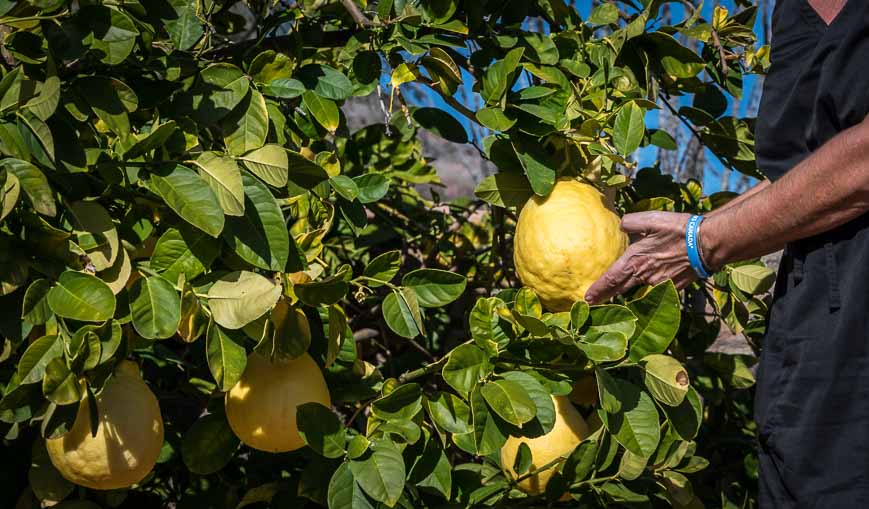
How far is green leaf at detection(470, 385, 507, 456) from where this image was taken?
0.96 metres

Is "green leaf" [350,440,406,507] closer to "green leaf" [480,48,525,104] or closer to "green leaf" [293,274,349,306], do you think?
"green leaf" [293,274,349,306]

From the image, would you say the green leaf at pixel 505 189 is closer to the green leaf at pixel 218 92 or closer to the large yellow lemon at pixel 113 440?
the green leaf at pixel 218 92

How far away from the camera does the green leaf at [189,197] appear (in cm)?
85

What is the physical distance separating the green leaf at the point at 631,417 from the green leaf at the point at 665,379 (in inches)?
0.9

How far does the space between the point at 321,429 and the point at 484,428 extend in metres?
0.20

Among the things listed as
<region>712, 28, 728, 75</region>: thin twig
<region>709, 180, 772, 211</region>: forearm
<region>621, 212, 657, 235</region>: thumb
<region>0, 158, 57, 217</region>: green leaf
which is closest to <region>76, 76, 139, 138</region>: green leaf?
<region>0, 158, 57, 217</region>: green leaf

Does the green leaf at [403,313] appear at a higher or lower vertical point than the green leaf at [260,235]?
lower

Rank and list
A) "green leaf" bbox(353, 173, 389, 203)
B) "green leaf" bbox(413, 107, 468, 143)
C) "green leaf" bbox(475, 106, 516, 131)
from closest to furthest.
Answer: "green leaf" bbox(475, 106, 516, 131) → "green leaf" bbox(353, 173, 389, 203) → "green leaf" bbox(413, 107, 468, 143)

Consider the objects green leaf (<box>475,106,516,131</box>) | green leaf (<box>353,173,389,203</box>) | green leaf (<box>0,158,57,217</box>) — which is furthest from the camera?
green leaf (<box>353,173,389,203</box>)

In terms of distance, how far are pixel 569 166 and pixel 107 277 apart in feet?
2.14

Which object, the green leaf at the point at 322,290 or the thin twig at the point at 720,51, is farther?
the thin twig at the point at 720,51

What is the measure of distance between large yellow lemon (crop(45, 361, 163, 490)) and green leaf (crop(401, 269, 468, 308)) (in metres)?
0.36

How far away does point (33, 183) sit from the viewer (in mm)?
795

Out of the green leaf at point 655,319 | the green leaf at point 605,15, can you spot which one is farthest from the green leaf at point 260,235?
the green leaf at point 605,15
